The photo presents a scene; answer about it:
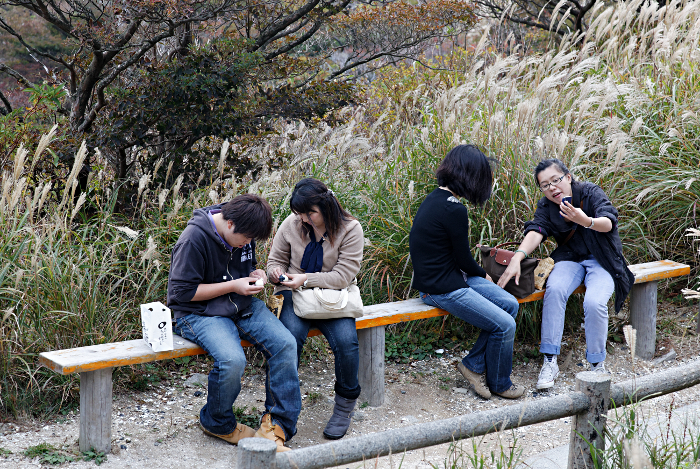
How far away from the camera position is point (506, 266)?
12.7 ft

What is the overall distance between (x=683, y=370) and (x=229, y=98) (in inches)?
128

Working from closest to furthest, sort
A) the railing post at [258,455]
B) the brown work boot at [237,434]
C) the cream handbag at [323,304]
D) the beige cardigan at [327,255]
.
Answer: the railing post at [258,455]
the brown work boot at [237,434]
the cream handbag at [323,304]
the beige cardigan at [327,255]

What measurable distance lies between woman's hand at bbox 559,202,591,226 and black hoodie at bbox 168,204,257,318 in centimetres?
181

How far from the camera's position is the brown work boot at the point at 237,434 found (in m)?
3.10

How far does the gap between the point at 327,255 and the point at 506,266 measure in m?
1.13

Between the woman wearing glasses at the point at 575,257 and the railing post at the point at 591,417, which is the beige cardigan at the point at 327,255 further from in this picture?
the railing post at the point at 591,417

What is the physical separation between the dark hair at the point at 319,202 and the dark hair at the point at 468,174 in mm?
654

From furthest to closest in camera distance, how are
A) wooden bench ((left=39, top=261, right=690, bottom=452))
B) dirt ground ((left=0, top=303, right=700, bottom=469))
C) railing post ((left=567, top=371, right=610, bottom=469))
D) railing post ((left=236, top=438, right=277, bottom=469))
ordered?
dirt ground ((left=0, top=303, right=700, bottom=469)) → wooden bench ((left=39, top=261, right=690, bottom=452)) → railing post ((left=567, top=371, right=610, bottom=469)) → railing post ((left=236, top=438, right=277, bottom=469))

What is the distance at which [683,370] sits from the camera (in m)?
2.52

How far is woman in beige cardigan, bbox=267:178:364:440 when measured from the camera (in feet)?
10.8

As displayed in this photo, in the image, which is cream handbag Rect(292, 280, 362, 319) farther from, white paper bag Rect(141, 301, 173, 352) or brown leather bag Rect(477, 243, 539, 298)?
brown leather bag Rect(477, 243, 539, 298)

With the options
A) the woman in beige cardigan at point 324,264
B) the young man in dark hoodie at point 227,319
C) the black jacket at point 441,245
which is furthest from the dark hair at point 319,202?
the black jacket at point 441,245

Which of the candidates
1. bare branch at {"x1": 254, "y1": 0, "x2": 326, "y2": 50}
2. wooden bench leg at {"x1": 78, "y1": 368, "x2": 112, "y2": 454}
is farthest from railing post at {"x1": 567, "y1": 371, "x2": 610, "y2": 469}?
bare branch at {"x1": 254, "y1": 0, "x2": 326, "y2": 50}

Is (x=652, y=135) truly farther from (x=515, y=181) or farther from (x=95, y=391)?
(x=95, y=391)
